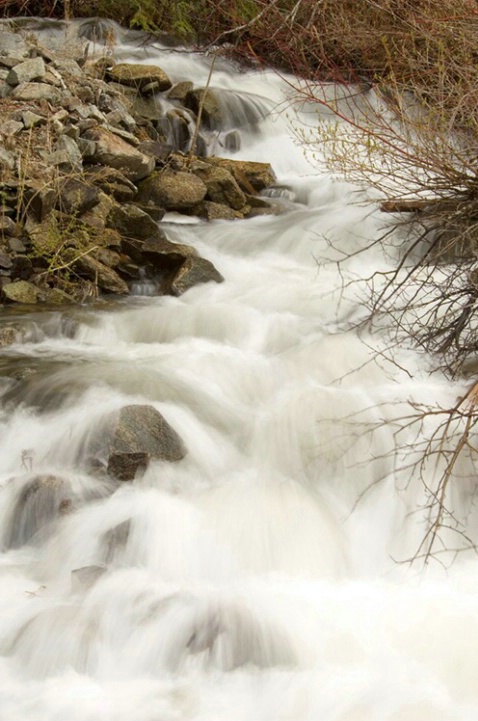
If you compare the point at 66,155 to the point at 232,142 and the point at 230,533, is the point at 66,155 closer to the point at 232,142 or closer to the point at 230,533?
the point at 232,142

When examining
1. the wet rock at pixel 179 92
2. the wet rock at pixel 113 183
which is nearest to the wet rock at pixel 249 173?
the wet rock at pixel 179 92

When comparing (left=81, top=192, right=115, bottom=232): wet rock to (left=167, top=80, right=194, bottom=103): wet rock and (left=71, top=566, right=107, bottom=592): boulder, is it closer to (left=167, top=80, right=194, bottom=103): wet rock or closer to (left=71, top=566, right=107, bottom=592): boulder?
(left=167, top=80, right=194, bottom=103): wet rock

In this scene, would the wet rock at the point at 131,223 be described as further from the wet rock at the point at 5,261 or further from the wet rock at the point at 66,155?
the wet rock at the point at 5,261

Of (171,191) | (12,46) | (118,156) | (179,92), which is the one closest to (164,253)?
(171,191)

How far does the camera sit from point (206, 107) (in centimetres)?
949

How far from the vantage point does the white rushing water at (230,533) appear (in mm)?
3064

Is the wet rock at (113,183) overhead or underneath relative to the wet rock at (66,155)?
underneath

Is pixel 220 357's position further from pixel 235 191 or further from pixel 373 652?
pixel 235 191

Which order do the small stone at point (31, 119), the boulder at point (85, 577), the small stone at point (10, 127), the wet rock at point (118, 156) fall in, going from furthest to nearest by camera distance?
the wet rock at point (118, 156)
the small stone at point (31, 119)
the small stone at point (10, 127)
the boulder at point (85, 577)

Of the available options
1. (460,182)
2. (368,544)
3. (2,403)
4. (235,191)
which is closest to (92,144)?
(235,191)

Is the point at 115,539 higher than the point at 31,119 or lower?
lower

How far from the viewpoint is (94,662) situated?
10.3ft

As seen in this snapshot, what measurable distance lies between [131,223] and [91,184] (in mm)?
505

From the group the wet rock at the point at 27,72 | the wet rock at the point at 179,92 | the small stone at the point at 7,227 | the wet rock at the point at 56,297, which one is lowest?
the wet rock at the point at 56,297
